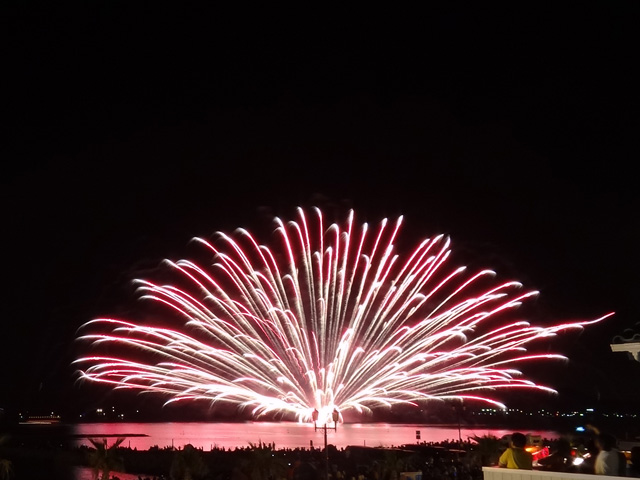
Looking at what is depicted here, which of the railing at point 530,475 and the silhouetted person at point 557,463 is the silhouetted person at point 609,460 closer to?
the railing at point 530,475

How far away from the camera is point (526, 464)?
27.3ft

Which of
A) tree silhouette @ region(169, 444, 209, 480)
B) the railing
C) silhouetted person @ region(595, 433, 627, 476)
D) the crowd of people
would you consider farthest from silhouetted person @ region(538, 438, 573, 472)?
tree silhouette @ region(169, 444, 209, 480)

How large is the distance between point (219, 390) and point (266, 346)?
304 cm

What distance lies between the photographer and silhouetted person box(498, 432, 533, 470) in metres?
8.33

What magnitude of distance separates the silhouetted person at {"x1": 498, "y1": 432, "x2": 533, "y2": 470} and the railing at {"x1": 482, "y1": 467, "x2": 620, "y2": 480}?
0.31 ft

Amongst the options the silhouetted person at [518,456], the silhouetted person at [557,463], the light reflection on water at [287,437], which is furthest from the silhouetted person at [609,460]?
the light reflection on water at [287,437]

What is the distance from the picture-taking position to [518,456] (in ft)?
27.4

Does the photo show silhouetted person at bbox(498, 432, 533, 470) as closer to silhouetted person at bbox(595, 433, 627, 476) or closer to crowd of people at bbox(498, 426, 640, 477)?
crowd of people at bbox(498, 426, 640, 477)

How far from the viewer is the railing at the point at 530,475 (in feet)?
24.4

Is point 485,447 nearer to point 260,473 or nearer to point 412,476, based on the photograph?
point 412,476

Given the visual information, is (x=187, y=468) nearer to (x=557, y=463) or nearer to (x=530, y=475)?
(x=530, y=475)

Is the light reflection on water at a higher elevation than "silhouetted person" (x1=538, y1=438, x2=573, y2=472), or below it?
higher

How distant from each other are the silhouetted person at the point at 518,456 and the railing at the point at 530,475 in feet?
0.31

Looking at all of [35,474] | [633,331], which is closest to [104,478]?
[35,474]
